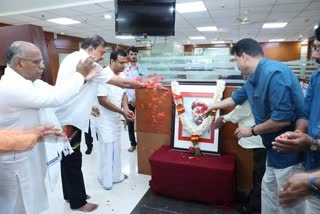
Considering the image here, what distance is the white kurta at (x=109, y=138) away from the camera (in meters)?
2.59

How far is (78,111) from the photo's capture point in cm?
203

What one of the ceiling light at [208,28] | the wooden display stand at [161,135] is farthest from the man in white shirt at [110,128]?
the ceiling light at [208,28]

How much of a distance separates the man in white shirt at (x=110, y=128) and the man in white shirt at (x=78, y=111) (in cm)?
29

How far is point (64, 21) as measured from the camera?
23.7ft

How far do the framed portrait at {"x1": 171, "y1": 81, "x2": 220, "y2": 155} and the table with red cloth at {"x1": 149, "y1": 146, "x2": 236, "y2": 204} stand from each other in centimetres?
12

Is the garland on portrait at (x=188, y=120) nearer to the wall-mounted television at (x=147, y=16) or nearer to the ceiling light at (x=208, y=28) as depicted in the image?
the wall-mounted television at (x=147, y=16)

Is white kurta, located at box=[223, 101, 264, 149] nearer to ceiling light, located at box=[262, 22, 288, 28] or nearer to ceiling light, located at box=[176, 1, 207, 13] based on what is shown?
ceiling light, located at box=[176, 1, 207, 13]

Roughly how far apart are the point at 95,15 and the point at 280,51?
10.2 metres

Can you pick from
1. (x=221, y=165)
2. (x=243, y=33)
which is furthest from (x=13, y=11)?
(x=243, y=33)

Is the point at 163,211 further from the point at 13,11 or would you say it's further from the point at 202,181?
the point at 13,11

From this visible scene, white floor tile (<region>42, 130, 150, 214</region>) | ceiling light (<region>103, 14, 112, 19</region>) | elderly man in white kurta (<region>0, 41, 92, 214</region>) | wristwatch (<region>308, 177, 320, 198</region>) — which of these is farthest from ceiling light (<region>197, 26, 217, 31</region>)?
wristwatch (<region>308, 177, 320, 198</region>)

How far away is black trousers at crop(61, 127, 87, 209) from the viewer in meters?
2.17

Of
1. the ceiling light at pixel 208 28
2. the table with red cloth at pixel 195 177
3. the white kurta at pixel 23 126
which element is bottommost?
the table with red cloth at pixel 195 177

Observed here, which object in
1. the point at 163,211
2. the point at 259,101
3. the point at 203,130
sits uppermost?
the point at 259,101
